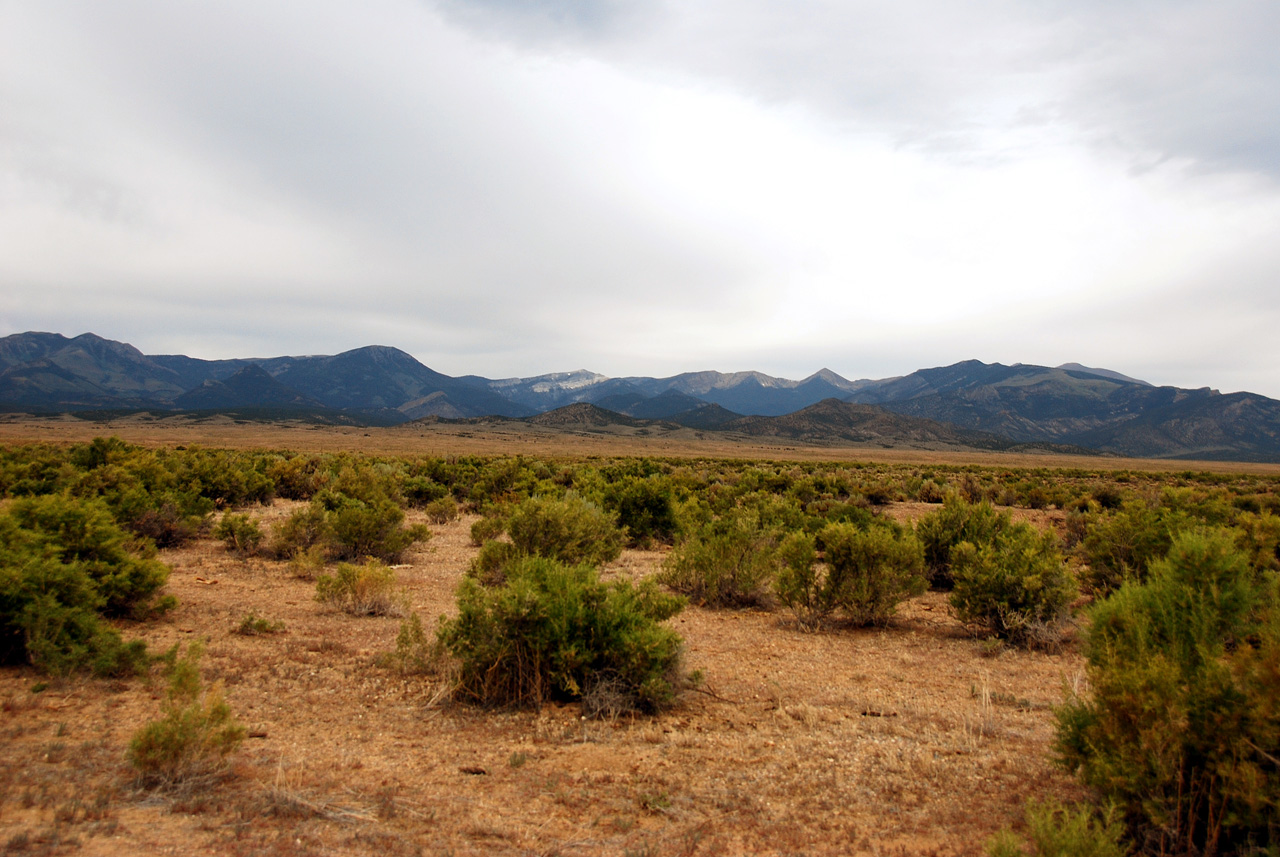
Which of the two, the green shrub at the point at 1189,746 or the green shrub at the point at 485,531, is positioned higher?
the green shrub at the point at 1189,746

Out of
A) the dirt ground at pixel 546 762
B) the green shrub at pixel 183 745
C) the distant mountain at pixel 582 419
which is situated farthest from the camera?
the distant mountain at pixel 582 419

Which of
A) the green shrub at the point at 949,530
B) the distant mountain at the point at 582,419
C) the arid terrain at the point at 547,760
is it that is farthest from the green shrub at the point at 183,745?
the distant mountain at the point at 582,419

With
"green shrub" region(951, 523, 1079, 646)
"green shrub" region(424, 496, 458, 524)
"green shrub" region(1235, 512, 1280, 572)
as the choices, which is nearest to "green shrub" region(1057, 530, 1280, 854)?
"green shrub" region(951, 523, 1079, 646)

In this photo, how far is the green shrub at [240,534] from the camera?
12.7 metres

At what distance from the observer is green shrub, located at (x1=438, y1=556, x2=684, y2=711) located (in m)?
6.03

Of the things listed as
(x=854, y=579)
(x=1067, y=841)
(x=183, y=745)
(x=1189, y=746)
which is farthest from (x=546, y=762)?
(x=854, y=579)

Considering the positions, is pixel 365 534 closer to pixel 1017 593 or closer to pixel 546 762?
pixel 546 762

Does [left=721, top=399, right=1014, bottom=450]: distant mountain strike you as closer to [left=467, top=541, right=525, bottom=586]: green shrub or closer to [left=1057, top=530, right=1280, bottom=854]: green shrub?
[left=467, top=541, right=525, bottom=586]: green shrub

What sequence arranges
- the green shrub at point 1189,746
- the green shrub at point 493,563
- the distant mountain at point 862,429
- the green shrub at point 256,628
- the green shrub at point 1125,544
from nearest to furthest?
1. the green shrub at point 1189,746
2. the green shrub at point 256,628
3. the green shrub at point 1125,544
4. the green shrub at point 493,563
5. the distant mountain at point 862,429

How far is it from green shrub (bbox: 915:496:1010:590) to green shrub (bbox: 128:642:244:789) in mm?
10884

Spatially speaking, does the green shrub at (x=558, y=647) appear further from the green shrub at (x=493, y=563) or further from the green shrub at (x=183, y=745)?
the green shrub at (x=493, y=563)

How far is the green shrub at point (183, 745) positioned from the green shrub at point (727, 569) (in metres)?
7.26

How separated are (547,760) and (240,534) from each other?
34.0 feet

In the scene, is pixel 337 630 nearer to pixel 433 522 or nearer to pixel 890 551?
pixel 890 551
